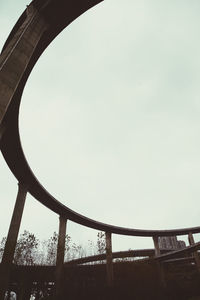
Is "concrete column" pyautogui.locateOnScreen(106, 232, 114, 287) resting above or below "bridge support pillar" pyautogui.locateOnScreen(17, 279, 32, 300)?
above

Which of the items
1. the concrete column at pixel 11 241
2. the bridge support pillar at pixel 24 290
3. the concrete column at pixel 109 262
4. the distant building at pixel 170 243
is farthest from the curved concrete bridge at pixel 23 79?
the distant building at pixel 170 243

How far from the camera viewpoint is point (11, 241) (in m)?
11.5

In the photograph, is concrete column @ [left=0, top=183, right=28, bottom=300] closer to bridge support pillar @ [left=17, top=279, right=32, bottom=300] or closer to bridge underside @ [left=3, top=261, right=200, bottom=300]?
bridge underside @ [left=3, top=261, right=200, bottom=300]

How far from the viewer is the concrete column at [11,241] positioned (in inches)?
408

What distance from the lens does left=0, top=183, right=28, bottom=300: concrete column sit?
408 inches

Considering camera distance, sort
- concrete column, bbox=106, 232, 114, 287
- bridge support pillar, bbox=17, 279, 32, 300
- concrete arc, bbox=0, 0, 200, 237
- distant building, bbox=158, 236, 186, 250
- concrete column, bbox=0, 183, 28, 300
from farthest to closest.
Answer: distant building, bbox=158, 236, 186, 250 → bridge support pillar, bbox=17, 279, 32, 300 → concrete column, bbox=106, 232, 114, 287 → concrete column, bbox=0, 183, 28, 300 → concrete arc, bbox=0, 0, 200, 237

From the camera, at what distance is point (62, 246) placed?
56.0ft

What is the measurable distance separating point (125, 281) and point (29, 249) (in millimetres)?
18275

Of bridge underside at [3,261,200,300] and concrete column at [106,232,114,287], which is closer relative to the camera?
bridge underside at [3,261,200,300]

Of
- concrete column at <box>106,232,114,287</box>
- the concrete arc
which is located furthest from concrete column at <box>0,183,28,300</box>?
concrete column at <box>106,232,114,287</box>

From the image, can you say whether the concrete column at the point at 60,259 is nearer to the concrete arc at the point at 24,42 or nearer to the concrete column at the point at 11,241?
the concrete arc at the point at 24,42

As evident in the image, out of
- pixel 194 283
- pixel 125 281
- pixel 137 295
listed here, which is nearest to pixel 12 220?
pixel 137 295

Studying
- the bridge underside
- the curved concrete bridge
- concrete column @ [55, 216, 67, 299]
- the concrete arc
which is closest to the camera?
the curved concrete bridge

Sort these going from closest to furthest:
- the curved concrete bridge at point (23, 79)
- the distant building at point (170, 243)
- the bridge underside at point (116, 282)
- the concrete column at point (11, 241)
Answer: the curved concrete bridge at point (23, 79) → the concrete column at point (11, 241) → the bridge underside at point (116, 282) → the distant building at point (170, 243)
